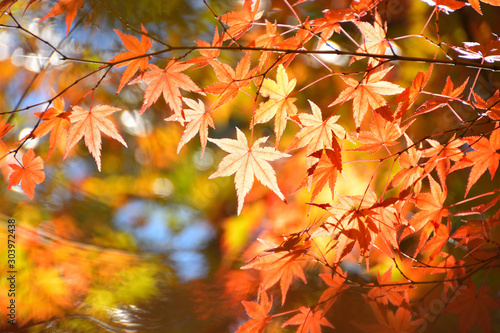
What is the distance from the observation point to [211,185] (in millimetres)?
1404

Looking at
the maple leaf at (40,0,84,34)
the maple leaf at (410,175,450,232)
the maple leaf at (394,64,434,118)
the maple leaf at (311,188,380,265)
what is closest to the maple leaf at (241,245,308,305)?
the maple leaf at (311,188,380,265)

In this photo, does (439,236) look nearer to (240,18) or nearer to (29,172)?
(240,18)

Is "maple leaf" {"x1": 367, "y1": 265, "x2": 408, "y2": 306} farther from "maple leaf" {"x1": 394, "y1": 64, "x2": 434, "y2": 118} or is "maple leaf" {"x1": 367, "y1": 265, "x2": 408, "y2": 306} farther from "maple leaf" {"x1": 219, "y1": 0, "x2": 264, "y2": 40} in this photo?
"maple leaf" {"x1": 219, "y1": 0, "x2": 264, "y2": 40}

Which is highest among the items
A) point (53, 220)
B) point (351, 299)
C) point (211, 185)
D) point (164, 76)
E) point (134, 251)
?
point (164, 76)

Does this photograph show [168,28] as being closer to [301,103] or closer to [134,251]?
[301,103]

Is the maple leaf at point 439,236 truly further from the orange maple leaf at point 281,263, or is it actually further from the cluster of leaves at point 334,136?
the orange maple leaf at point 281,263

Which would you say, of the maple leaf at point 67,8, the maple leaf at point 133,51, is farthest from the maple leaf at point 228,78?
the maple leaf at point 67,8

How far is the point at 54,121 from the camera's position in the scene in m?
0.62

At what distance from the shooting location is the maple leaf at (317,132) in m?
0.57

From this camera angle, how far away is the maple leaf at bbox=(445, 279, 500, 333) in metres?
0.70

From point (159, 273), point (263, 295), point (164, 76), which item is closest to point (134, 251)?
point (159, 273)

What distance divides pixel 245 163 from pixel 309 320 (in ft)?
1.53

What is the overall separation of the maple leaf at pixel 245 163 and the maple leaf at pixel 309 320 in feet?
1.37

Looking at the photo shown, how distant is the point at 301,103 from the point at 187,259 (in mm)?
818
